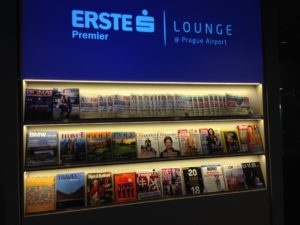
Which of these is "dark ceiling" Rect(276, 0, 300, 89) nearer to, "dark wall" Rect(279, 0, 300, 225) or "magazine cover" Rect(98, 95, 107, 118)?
"dark wall" Rect(279, 0, 300, 225)

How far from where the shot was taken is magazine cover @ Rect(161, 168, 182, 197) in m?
3.28

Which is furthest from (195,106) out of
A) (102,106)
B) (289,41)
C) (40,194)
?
(289,41)

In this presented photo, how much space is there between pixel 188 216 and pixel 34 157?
60.1 inches

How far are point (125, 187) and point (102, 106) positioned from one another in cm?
79

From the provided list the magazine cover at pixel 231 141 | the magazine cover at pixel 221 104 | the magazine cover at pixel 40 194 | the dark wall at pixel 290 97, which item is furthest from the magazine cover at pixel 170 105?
the dark wall at pixel 290 97

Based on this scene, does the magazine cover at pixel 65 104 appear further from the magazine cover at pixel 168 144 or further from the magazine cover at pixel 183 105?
the magazine cover at pixel 183 105

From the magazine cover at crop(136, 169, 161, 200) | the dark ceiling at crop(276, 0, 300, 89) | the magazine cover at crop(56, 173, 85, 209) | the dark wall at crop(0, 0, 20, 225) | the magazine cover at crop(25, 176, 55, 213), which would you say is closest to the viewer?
the dark wall at crop(0, 0, 20, 225)

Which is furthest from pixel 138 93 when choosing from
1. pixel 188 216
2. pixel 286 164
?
pixel 286 164

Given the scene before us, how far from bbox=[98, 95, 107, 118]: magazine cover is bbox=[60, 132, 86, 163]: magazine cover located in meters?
0.27

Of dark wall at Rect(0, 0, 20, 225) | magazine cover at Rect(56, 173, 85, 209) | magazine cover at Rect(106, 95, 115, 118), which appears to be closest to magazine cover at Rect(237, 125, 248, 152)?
magazine cover at Rect(106, 95, 115, 118)

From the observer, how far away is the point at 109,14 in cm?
307

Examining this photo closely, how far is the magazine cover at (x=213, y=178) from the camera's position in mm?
3418

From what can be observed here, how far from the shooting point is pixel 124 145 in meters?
3.19

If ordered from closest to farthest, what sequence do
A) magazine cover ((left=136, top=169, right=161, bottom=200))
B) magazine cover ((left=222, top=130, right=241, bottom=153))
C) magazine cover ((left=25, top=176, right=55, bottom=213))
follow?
magazine cover ((left=25, top=176, right=55, bottom=213)), magazine cover ((left=136, top=169, right=161, bottom=200)), magazine cover ((left=222, top=130, right=241, bottom=153))
